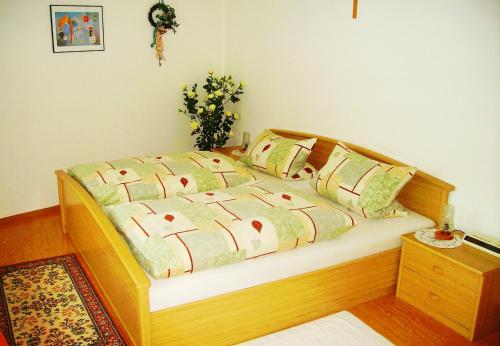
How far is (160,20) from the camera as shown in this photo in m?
4.18

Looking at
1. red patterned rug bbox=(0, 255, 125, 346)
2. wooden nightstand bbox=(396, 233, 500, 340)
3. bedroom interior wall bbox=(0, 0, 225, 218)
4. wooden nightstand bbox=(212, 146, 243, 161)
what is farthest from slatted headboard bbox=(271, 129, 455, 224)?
bedroom interior wall bbox=(0, 0, 225, 218)

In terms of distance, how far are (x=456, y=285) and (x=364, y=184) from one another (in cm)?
72

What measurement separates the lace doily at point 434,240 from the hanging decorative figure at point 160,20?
2.75 metres

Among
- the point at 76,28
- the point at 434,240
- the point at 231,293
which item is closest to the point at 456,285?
the point at 434,240

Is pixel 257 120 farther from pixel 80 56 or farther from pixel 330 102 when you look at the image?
pixel 80 56

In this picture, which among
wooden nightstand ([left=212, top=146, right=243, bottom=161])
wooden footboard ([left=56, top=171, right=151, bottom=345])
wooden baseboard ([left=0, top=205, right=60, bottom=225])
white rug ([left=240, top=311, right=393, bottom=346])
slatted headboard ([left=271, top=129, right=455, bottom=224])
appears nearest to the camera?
wooden footboard ([left=56, top=171, right=151, bottom=345])

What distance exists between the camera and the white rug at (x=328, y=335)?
7.62ft

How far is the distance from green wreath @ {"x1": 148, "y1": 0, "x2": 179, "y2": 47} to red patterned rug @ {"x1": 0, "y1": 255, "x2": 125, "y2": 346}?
2.13 metres

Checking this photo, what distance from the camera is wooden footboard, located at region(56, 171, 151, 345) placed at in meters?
2.02

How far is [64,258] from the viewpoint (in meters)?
3.21

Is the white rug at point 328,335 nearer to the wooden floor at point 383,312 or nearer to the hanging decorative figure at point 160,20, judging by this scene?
the wooden floor at point 383,312

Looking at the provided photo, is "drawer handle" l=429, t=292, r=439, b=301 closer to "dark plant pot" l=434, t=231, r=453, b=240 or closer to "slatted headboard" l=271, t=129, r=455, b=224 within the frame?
"dark plant pot" l=434, t=231, r=453, b=240

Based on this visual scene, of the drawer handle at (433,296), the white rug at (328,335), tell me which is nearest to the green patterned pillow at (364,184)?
the drawer handle at (433,296)

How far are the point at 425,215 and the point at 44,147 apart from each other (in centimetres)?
291
